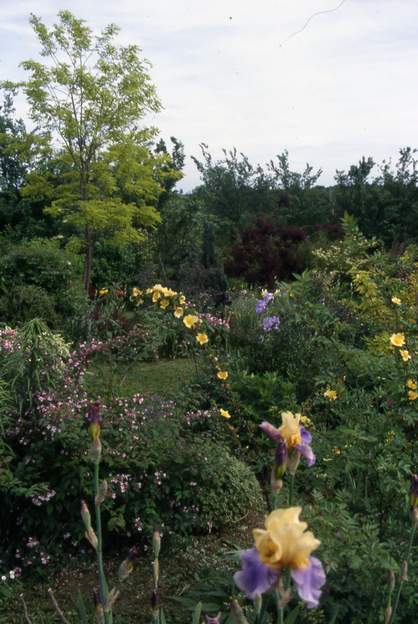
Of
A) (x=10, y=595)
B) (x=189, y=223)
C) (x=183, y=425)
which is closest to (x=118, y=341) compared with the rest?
(x=183, y=425)

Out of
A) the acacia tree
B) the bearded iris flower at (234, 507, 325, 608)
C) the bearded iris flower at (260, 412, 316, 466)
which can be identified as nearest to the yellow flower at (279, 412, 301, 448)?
the bearded iris flower at (260, 412, 316, 466)

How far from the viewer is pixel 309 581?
112 cm

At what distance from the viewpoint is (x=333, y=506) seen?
252 centimetres

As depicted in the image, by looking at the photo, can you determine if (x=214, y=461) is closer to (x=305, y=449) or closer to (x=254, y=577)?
(x=305, y=449)

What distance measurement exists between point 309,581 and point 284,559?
0.05 metres

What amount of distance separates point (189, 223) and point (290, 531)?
12243 mm

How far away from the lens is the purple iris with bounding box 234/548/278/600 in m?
1.12

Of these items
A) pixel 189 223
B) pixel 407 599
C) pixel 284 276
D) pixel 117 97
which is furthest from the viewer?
pixel 189 223

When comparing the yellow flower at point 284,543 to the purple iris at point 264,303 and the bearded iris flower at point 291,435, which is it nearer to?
the bearded iris flower at point 291,435

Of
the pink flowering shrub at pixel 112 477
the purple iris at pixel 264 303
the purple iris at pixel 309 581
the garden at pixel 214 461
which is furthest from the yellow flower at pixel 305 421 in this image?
the purple iris at pixel 264 303

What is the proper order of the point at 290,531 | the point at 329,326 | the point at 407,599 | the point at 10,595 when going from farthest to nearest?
the point at 329,326
the point at 10,595
the point at 407,599
the point at 290,531

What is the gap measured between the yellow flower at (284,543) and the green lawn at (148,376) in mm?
3446

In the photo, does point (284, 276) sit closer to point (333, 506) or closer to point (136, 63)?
point (136, 63)

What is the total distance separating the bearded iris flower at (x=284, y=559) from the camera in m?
1.11
